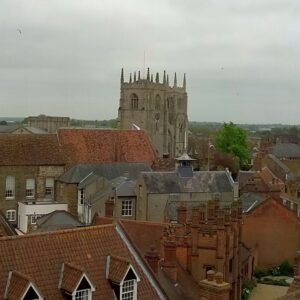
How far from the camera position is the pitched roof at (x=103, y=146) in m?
63.7

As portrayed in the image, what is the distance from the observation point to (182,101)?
124 m

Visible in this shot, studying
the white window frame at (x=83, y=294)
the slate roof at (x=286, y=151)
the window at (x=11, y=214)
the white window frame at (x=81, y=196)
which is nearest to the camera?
the white window frame at (x=83, y=294)

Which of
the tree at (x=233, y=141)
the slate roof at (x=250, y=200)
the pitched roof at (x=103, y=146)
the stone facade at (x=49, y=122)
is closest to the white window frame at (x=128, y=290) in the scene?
the slate roof at (x=250, y=200)

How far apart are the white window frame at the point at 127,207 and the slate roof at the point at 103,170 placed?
22.5 ft

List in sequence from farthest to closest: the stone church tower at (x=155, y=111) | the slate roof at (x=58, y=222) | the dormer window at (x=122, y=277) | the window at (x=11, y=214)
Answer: the stone church tower at (x=155, y=111), the window at (x=11, y=214), the slate roof at (x=58, y=222), the dormer window at (x=122, y=277)

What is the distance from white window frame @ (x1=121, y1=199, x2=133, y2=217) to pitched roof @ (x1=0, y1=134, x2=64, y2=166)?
471 inches

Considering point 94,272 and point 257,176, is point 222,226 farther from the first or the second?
point 257,176

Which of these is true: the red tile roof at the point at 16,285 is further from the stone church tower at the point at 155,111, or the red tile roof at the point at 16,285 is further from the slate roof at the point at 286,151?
the slate roof at the point at 286,151

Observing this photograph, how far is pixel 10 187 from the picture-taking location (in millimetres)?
60281

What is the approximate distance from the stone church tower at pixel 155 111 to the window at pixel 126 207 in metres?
60.9

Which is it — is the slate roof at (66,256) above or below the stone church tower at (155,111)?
below

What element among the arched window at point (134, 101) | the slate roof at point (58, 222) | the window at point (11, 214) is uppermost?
the arched window at point (134, 101)

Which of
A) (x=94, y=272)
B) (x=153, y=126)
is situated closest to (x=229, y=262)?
(x=94, y=272)

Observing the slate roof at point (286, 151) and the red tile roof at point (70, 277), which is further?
the slate roof at point (286, 151)
